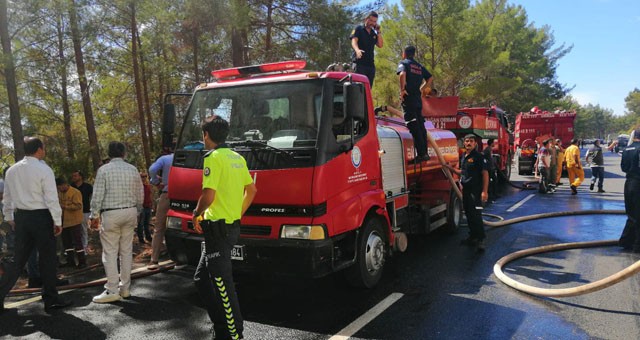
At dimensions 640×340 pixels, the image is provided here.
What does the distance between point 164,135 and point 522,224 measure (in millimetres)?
6939

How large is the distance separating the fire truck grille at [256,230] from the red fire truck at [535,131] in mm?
19085

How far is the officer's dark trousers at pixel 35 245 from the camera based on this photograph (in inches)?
172

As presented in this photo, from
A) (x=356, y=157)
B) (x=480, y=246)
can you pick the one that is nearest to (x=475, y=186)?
(x=480, y=246)

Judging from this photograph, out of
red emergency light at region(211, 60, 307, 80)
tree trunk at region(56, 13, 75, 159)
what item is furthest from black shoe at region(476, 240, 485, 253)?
tree trunk at region(56, 13, 75, 159)

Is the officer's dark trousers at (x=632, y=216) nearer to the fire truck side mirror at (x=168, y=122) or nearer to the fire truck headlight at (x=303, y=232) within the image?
the fire truck headlight at (x=303, y=232)

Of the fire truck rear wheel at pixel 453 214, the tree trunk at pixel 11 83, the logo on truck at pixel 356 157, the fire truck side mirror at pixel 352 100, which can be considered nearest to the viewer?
the fire truck side mirror at pixel 352 100

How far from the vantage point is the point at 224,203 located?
3174 millimetres

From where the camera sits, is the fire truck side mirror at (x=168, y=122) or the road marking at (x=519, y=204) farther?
the road marking at (x=519, y=204)

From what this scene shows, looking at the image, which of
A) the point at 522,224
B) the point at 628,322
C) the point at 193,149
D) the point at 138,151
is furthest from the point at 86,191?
the point at 138,151

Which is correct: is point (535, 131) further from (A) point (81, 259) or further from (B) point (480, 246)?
(A) point (81, 259)

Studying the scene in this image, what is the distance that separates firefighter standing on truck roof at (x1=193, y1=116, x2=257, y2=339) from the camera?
311 cm

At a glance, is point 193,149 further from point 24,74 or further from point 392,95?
point 392,95

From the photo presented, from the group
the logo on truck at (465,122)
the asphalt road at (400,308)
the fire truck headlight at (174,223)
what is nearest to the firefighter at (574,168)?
the logo on truck at (465,122)

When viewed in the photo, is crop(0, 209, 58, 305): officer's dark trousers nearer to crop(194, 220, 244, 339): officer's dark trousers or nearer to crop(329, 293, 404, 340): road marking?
crop(194, 220, 244, 339): officer's dark trousers
